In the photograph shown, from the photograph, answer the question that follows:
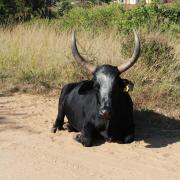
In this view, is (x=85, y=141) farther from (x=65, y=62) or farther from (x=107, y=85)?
(x=65, y=62)

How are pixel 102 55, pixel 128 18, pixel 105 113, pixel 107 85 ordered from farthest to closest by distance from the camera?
pixel 128 18 < pixel 102 55 < pixel 107 85 < pixel 105 113

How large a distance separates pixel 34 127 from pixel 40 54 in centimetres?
457

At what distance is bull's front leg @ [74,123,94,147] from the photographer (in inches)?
279

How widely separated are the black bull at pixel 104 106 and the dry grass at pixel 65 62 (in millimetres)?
1746

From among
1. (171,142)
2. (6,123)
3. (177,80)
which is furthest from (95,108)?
(177,80)

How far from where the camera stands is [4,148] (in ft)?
22.6

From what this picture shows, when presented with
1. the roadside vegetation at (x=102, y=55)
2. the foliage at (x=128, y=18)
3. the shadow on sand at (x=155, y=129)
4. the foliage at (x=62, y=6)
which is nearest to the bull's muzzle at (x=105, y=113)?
the shadow on sand at (x=155, y=129)

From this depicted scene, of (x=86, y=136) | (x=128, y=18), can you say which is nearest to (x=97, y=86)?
(x=86, y=136)

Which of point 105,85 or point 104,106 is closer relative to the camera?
point 104,106

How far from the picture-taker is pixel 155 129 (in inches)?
318

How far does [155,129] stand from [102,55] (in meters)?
3.69

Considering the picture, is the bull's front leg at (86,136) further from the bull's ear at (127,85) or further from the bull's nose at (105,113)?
the bull's ear at (127,85)

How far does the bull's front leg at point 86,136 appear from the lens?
23.3 ft

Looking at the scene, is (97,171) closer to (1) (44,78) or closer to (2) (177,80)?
(2) (177,80)
